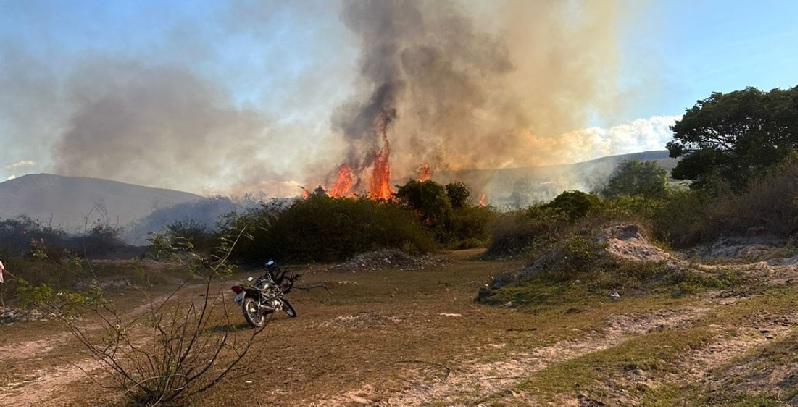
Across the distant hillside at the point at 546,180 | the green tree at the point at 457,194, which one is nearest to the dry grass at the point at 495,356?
the green tree at the point at 457,194

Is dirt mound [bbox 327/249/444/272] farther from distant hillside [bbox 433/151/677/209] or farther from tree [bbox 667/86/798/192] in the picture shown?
distant hillside [bbox 433/151/677/209]

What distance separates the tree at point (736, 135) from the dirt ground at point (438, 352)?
646 inches

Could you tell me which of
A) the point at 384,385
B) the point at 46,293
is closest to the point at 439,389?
the point at 384,385

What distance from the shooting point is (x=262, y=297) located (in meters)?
9.97

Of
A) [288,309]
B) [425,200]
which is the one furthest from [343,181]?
[288,309]

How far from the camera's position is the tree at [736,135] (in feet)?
83.4

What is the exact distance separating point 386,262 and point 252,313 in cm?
1475

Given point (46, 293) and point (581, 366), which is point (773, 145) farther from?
point (46, 293)

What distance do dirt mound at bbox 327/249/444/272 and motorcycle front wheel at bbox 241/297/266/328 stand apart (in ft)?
41.1

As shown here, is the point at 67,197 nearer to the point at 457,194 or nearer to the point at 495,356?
the point at 457,194

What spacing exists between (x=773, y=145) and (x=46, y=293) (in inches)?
1240

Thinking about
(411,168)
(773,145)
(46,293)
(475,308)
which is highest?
(411,168)

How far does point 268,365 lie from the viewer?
6.61 m

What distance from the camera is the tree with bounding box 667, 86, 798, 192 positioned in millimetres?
25406
